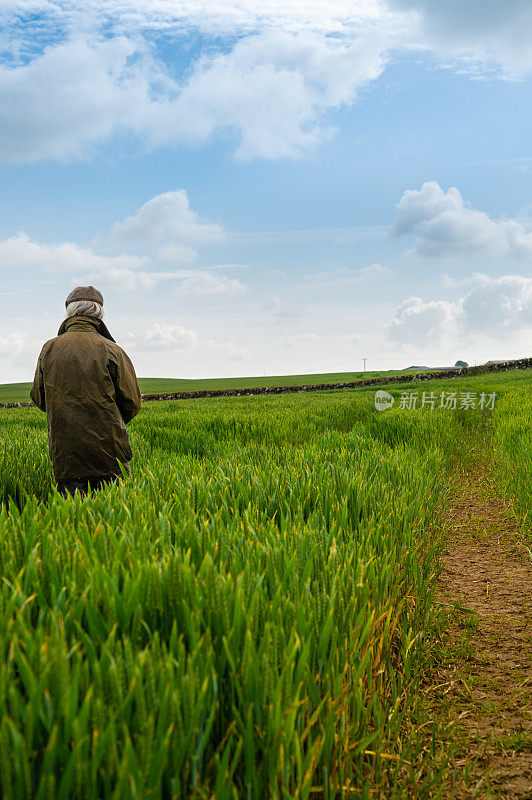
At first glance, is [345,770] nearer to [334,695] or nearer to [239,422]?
[334,695]

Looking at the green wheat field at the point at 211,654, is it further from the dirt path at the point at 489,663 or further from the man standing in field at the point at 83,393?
the man standing in field at the point at 83,393

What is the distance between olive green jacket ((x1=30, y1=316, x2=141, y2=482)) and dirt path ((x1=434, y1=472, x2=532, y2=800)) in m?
3.08

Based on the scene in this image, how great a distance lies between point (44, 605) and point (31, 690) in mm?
478

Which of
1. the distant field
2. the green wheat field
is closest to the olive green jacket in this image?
the green wheat field

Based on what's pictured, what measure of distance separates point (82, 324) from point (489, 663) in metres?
4.04

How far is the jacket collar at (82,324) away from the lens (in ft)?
15.6

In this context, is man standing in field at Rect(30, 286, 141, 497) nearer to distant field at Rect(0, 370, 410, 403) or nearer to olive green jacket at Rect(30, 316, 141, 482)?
olive green jacket at Rect(30, 316, 141, 482)

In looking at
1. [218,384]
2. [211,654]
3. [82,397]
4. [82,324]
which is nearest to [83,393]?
[82,397]

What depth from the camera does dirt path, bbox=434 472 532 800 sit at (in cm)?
218

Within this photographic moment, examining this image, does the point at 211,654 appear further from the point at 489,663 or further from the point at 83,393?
the point at 83,393

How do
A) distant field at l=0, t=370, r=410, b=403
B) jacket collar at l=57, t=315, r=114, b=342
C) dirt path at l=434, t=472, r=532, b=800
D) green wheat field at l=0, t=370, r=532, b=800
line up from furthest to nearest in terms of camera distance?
1. distant field at l=0, t=370, r=410, b=403
2. jacket collar at l=57, t=315, r=114, b=342
3. dirt path at l=434, t=472, r=532, b=800
4. green wheat field at l=0, t=370, r=532, b=800

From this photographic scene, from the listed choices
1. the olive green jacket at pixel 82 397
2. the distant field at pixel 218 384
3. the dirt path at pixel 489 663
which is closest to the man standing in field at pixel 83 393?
the olive green jacket at pixel 82 397

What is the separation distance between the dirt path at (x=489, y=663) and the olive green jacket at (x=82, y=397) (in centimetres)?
308

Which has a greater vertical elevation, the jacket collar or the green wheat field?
the jacket collar
